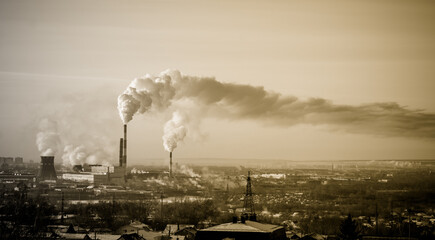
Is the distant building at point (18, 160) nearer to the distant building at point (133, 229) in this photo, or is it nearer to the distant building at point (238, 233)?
the distant building at point (133, 229)

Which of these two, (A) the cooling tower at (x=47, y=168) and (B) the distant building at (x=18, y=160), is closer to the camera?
(A) the cooling tower at (x=47, y=168)

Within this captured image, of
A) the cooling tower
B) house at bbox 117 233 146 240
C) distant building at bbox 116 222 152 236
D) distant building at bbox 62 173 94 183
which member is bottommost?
distant building at bbox 116 222 152 236

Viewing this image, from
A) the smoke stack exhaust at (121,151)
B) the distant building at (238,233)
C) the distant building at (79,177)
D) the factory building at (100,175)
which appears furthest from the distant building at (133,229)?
the distant building at (79,177)

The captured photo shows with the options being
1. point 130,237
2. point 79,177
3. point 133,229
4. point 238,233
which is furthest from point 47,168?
point 238,233

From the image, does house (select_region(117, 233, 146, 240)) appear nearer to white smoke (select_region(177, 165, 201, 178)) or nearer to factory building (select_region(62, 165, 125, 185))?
factory building (select_region(62, 165, 125, 185))

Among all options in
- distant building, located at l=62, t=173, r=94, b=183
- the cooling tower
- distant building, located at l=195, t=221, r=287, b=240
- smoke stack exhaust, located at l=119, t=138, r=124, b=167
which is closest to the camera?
distant building, located at l=195, t=221, r=287, b=240

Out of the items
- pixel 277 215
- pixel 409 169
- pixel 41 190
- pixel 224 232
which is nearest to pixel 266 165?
pixel 409 169

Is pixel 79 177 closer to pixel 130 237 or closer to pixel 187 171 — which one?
pixel 187 171

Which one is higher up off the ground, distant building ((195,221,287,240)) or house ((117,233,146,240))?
distant building ((195,221,287,240))

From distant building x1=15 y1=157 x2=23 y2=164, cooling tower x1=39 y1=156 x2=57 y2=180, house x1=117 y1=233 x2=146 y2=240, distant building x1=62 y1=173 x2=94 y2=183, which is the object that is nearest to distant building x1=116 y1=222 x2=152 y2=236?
house x1=117 y1=233 x2=146 y2=240
